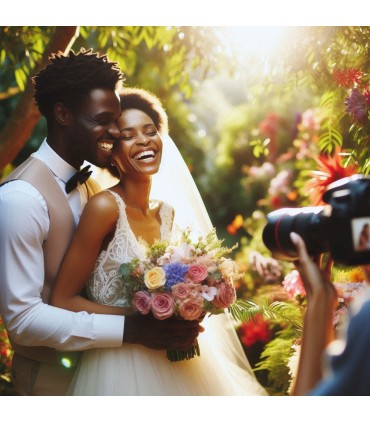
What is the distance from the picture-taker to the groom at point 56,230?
210 centimetres

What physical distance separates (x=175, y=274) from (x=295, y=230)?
0.50 metres

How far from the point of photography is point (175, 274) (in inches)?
82.6

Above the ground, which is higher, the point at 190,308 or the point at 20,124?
the point at 20,124

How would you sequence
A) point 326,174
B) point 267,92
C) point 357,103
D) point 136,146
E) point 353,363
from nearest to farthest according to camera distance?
point 353,363, point 136,146, point 357,103, point 326,174, point 267,92

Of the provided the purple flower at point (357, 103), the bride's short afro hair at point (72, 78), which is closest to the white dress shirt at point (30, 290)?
the bride's short afro hair at point (72, 78)

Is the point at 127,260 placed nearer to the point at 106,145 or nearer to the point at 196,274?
the point at 196,274

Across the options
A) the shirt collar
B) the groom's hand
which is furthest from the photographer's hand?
the shirt collar

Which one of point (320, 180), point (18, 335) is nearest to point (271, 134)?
point (320, 180)

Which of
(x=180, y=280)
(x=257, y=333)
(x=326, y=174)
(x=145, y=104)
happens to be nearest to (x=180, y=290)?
(x=180, y=280)

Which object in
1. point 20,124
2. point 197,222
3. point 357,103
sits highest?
point 357,103

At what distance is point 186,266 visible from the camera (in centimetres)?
212

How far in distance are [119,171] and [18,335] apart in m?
0.68

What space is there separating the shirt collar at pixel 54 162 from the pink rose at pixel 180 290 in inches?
22.2
